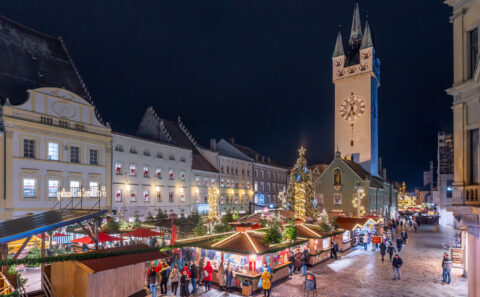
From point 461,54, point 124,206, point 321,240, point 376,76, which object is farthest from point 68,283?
point 376,76

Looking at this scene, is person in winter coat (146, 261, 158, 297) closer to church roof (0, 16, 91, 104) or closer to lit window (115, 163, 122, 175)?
church roof (0, 16, 91, 104)

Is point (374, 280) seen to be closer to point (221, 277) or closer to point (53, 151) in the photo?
point (221, 277)

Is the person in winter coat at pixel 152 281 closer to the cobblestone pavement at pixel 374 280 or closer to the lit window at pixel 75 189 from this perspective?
the cobblestone pavement at pixel 374 280

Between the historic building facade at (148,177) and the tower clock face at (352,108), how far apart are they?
3130 centimetres

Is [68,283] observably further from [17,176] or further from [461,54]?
[17,176]

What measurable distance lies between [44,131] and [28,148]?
219cm

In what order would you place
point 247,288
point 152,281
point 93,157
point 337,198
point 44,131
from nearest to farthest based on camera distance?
1. point 152,281
2. point 247,288
3. point 44,131
4. point 93,157
5. point 337,198

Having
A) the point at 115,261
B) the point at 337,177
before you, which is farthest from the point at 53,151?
the point at 337,177

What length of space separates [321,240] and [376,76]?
52563mm

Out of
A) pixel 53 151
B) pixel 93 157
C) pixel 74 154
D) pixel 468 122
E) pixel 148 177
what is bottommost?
pixel 148 177

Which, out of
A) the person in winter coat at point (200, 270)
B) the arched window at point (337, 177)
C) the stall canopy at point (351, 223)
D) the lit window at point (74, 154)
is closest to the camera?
the person in winter coat at point (200, 270)

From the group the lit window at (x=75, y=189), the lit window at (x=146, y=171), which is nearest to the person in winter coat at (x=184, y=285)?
the lit window at (x=75, y=189)

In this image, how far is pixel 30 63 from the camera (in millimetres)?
38469

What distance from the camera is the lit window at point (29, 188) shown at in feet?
108
